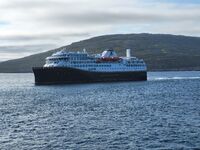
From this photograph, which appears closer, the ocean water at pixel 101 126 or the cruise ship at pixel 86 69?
the ocean water at pixel 101 126

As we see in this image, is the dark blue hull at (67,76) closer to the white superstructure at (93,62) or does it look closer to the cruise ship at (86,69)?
the cruise ship at (86,69)

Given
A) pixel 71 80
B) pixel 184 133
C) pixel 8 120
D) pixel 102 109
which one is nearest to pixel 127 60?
pixel 71 80

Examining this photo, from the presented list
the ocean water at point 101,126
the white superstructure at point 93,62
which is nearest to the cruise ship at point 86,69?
the white superstructure at point 93,62

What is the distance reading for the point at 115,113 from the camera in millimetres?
65875

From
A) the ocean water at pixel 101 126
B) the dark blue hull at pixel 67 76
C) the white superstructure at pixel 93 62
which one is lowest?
the ocean water at pixel 101 126

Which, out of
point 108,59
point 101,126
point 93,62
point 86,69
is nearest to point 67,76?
point 86,69

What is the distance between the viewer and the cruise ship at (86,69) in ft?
472

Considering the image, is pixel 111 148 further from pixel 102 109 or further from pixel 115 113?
pixel 102 109

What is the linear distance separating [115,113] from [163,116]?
761 centimetres

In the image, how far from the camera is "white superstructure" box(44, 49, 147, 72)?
150125 mm

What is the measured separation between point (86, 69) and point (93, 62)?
16.5 feet

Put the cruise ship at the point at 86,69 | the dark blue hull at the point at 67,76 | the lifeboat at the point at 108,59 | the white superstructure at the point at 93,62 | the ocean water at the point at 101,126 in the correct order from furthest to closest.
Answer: the lifeboat at the point at 108,59, the white superstructure at the point at 93,62, the cruise ship at the point at 86,69, the dark blue hull at the point at 67,76, the ocean water at the point at 101,126

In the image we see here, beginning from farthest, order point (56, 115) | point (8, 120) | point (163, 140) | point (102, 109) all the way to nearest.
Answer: point (102, 109)
point (56, 115)
point (8, 120)
point (163, 140)

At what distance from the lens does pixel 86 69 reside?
152m
